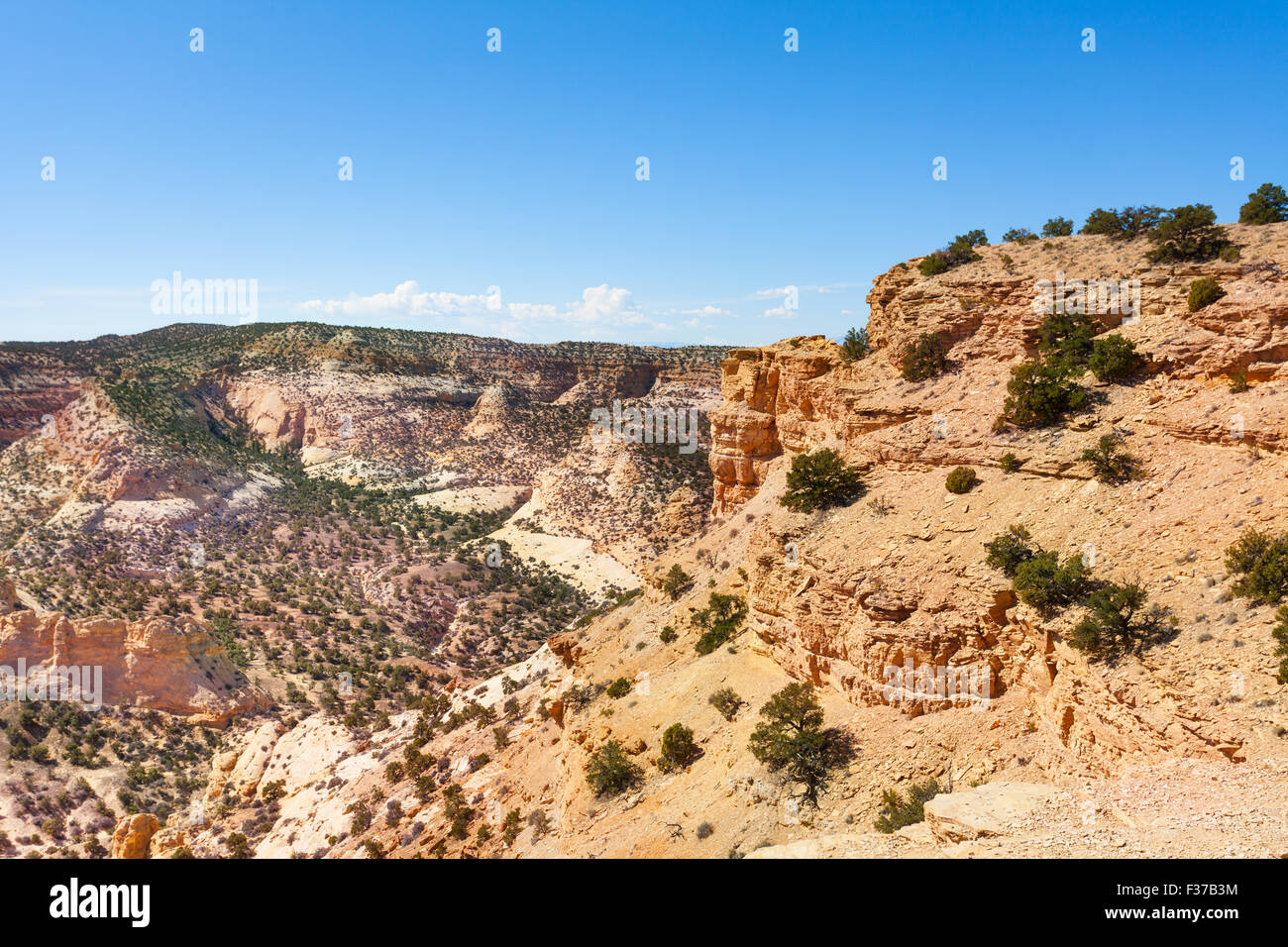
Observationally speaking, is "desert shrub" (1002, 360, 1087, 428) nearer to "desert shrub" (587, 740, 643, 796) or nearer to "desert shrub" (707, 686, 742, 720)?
"desert shrub" (707, 686, 742, 720)

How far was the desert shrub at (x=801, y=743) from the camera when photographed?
13.0 m

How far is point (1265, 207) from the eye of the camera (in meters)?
17.8

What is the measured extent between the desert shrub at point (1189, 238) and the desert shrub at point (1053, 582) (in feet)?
33.4

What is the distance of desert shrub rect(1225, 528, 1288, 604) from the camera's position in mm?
9977

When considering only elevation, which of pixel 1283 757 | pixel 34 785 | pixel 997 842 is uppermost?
pixel 1283 757

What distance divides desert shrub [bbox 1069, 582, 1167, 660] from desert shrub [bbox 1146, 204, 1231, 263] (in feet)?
35.5

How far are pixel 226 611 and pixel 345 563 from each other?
9.04 m

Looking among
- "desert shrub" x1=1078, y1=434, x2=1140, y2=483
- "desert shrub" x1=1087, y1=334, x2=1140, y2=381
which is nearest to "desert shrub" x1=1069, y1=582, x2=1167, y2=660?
"desert shrub" x1=1078, y1=434, x2=1140, y2=483

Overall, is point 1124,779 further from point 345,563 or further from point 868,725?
point 345,563

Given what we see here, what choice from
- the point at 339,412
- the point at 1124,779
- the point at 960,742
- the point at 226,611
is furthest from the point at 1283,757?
the point at 339,412

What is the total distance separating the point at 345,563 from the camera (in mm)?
47094

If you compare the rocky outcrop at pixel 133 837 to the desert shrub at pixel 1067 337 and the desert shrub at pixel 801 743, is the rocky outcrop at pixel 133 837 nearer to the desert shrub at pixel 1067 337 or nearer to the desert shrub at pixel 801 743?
the desert shrub at pixel 801 743

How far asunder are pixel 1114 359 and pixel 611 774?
14.5 meters

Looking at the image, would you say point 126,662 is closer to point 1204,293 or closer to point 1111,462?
point 1111,462
